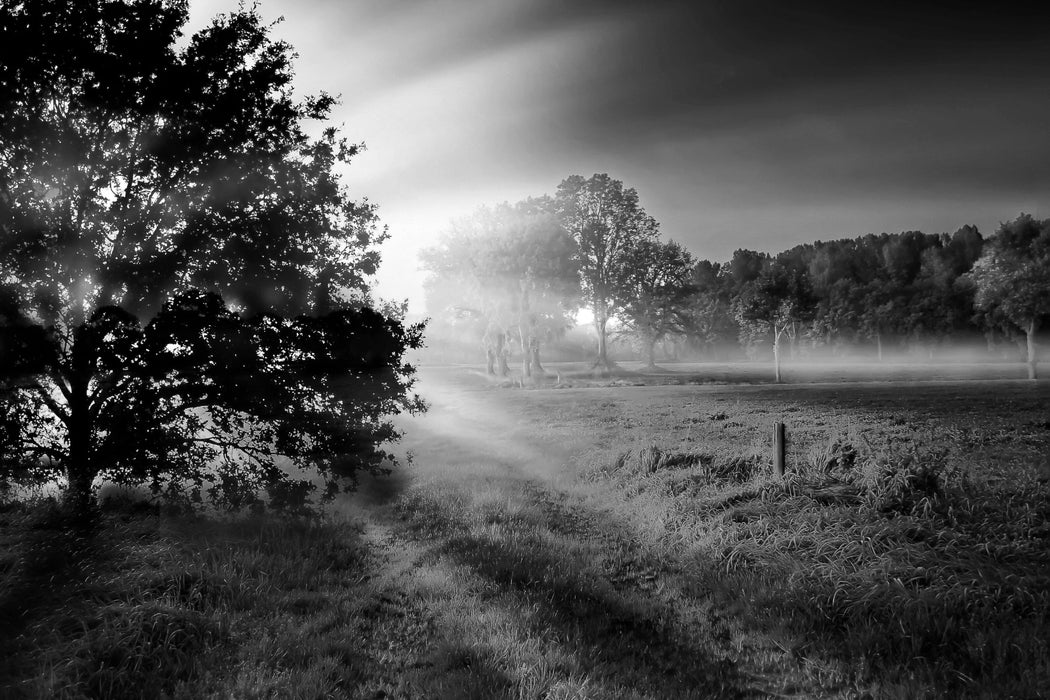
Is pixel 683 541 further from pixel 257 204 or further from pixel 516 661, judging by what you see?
pixel 257 204

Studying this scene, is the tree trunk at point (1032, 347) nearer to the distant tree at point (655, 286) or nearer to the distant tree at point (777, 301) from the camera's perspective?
the distant tree at point (777, 301)

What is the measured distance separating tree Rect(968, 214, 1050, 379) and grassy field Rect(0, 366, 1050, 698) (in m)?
31.3

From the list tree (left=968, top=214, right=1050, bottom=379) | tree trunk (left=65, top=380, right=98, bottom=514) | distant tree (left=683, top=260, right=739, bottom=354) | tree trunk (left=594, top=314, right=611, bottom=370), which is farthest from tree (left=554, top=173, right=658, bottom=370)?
tree trunk (left=65, top=380, right=98, bottom=514)

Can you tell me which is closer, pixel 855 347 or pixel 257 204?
pixel 257 204

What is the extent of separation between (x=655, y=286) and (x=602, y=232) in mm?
8789

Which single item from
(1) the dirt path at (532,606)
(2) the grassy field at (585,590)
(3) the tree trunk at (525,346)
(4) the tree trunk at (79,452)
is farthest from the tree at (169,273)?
(3) the tree trunk at (525,346)

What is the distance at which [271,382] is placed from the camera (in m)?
9.34

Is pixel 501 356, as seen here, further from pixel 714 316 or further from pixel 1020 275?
pixel 714 316

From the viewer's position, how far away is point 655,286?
173ft

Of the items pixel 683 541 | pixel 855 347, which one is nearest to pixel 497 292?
pixel 683 541

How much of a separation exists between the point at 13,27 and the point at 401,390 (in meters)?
9.64

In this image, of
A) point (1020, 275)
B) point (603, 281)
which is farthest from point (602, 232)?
point (1020, 275)

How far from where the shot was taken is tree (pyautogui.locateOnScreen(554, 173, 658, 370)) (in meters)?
48.4

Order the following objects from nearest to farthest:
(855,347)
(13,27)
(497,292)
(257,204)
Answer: (13,27) < (257,204) < (497,292) < (855,347)
